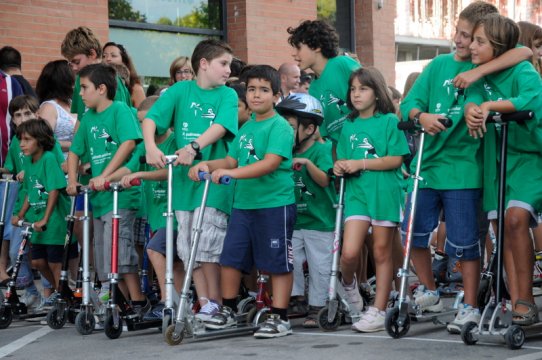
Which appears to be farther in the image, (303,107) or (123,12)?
(123,12)

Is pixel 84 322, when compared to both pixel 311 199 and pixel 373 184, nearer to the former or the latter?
pixel 311 199

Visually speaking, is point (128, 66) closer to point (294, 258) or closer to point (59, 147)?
point (59, 147)

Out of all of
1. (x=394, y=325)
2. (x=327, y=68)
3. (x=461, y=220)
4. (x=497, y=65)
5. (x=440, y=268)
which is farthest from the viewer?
(x=440, y=268)

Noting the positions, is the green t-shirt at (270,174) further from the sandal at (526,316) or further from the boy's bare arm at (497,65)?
the sandal at (526,316)

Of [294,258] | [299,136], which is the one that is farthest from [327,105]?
[294,258]

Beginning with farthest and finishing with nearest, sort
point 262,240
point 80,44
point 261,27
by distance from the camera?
1. point 261,27
2. point 80,44
3. point 262,240

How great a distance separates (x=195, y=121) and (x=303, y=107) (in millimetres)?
832

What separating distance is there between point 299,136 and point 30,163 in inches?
101

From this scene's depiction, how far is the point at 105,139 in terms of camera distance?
870 cm

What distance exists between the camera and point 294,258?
28.2ft

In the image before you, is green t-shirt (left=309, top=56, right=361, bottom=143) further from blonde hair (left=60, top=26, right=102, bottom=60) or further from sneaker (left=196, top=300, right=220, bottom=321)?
blonde hair (left=60, top=26, right=102, bottom=60)

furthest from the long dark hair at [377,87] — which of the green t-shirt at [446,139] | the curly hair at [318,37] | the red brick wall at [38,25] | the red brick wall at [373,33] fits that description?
the red brick wall at [373,33]

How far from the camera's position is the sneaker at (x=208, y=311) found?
7.76m

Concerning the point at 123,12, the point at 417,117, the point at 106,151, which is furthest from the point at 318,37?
the point at 123,12
